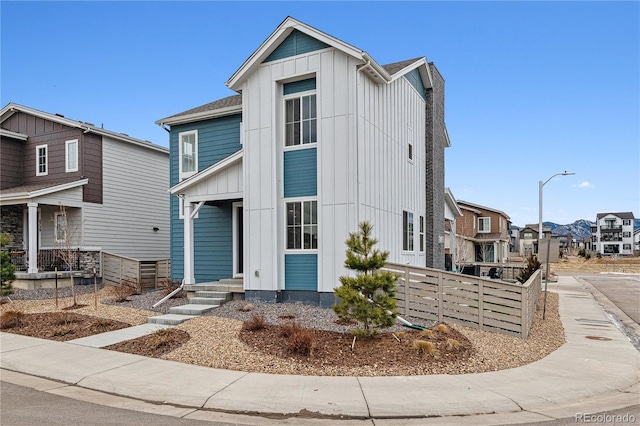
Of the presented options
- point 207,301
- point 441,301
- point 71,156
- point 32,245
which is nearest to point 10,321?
point 207,301

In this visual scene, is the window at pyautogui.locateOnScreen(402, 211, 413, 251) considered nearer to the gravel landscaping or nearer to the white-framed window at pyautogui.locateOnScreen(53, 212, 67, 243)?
the gravel landscaping

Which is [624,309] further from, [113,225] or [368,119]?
[113,225]

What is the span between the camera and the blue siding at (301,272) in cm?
1141

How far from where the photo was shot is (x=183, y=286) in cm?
1323

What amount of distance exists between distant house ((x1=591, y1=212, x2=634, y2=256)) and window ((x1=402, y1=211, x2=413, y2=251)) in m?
101

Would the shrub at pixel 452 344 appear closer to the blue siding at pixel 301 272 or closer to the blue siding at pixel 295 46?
the blue siding at pixel 301 272

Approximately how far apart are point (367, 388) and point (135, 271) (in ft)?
44.8

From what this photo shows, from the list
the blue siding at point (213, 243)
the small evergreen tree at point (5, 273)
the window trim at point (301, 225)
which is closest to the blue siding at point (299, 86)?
the window trim at point (301, 225)

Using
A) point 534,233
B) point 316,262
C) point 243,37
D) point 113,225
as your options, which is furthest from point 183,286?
point 534,233

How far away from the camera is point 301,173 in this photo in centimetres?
1177

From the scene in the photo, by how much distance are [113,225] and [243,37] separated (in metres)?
10.7

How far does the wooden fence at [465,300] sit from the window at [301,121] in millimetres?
4346

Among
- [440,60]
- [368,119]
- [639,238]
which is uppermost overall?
[440,60]

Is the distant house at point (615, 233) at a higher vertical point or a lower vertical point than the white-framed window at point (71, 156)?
lower
